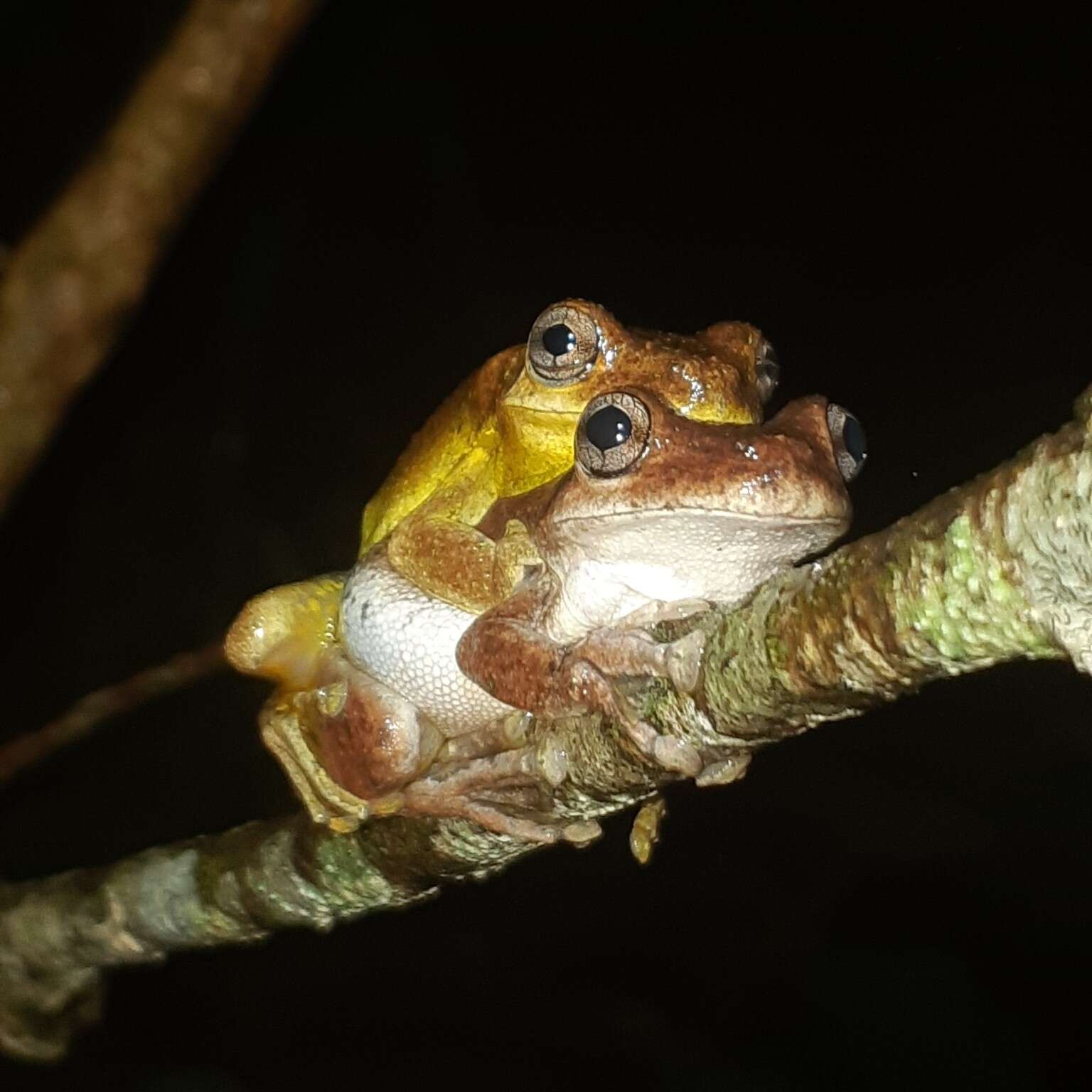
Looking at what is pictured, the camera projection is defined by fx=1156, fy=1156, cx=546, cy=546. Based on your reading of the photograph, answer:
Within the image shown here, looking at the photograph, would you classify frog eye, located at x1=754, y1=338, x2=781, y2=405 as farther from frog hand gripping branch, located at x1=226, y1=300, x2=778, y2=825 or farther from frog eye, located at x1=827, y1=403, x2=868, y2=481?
frog eye, located at x1=827, y1=403, x2=868, y2=481

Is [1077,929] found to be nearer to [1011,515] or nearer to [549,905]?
[549,905]

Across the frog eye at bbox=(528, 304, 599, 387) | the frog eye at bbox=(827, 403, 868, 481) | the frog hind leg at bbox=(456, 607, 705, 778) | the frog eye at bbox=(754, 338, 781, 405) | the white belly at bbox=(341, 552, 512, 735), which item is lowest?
the white belly at bbox=(341, 552, 512, 735)

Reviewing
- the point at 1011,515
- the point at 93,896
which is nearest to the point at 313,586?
the point at 93,896

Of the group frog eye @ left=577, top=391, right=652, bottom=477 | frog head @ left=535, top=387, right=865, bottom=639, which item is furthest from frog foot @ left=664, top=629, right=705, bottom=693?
frog eye @ left=577, top=391, right=652, bottom=477

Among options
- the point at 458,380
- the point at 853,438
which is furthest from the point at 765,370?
the point at 458,380

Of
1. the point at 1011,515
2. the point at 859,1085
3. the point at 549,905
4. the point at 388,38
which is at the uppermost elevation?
the point at 388,38

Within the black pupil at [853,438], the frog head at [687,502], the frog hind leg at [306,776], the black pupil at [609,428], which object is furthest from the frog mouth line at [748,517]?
the frog hind leg at [306,776]

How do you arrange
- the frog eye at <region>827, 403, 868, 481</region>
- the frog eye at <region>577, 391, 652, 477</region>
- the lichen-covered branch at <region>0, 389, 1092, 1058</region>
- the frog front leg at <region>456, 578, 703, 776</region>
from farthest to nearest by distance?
the frog eye at <region>827, 403, 868, 481</region>
the frog eye at <region>577, 391, 652, 477</region>
the frog front leg at <region>456, 578, 703, 776</region>
the lichen-covered branch at <region>0, 389, 1092, 1058</region>
